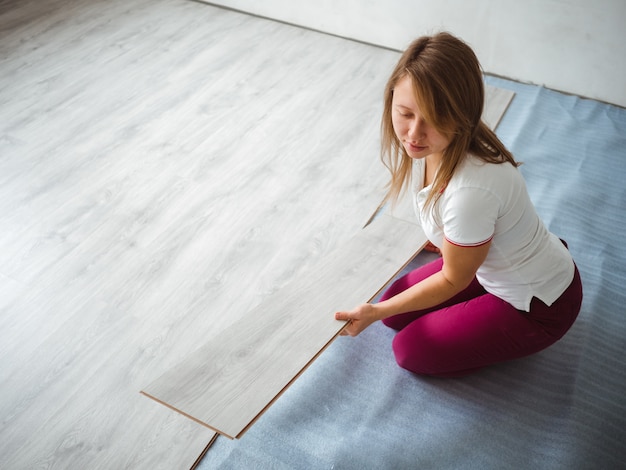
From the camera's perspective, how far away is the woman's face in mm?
1384

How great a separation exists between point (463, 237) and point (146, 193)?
1.60 meters

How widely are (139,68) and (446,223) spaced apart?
102 inches

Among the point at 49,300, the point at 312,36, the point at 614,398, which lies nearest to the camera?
the point at 614,398

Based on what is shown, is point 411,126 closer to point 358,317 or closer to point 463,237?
point 463,237

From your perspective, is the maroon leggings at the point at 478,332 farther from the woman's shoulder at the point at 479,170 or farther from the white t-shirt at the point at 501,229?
the woman's shoulder at the point at 479,170

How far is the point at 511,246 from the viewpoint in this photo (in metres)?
1.59

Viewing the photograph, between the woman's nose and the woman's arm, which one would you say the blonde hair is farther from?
the woman's arm

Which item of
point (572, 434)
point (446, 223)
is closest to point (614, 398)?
point (572, 434)

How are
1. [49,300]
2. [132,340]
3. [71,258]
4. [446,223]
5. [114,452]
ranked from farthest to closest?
1. [71,258]
2. [49,300]
3. [132,340]
4. [114,452]
5. [446,223]

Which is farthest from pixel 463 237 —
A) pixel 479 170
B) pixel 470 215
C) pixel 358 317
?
pixel 358 317

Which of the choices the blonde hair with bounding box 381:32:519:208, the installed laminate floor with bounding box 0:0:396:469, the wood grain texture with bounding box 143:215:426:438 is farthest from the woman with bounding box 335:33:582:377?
the installed laminate floor with bounding box 0:0:396:469

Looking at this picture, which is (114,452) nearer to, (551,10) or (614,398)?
(614,398)

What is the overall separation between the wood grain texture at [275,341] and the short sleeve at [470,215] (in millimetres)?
477

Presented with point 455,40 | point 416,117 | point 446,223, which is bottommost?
point 446,223
